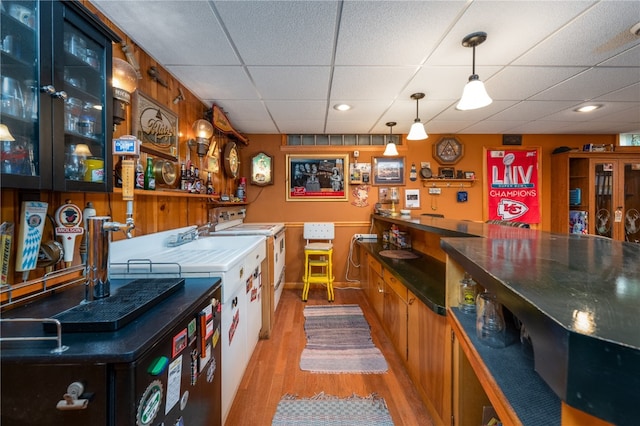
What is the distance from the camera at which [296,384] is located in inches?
71.6

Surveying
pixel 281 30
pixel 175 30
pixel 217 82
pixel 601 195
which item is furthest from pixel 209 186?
pixel 601 195

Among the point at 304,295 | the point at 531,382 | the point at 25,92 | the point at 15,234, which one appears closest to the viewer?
the point at 531,382

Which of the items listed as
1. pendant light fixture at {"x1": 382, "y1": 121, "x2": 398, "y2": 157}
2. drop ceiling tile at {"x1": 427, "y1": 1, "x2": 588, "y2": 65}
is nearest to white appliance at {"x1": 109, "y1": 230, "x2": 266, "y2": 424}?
drop ceiling tile at {"x1": 427, "y1": 1, "x2": 588, "y2": 65}

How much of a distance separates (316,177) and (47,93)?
3.15 meters

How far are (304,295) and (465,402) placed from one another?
2437 millimetres

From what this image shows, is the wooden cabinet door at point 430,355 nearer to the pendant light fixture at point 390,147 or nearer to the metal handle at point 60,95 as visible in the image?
the metal handle at point 60,95

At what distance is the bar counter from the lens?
34cm

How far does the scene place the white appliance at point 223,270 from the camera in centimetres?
131

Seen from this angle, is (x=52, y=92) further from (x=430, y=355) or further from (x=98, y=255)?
(x=430, y=355)

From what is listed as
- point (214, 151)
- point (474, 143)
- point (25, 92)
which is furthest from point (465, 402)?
point (474, 143)

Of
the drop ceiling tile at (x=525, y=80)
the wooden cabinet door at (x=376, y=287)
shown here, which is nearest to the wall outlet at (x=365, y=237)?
the wooden cabinet door at (x=376, y=287)

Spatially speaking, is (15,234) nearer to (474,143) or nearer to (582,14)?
(582,14)

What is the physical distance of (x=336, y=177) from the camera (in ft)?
12.9

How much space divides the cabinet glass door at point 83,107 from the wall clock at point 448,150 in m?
3.86
